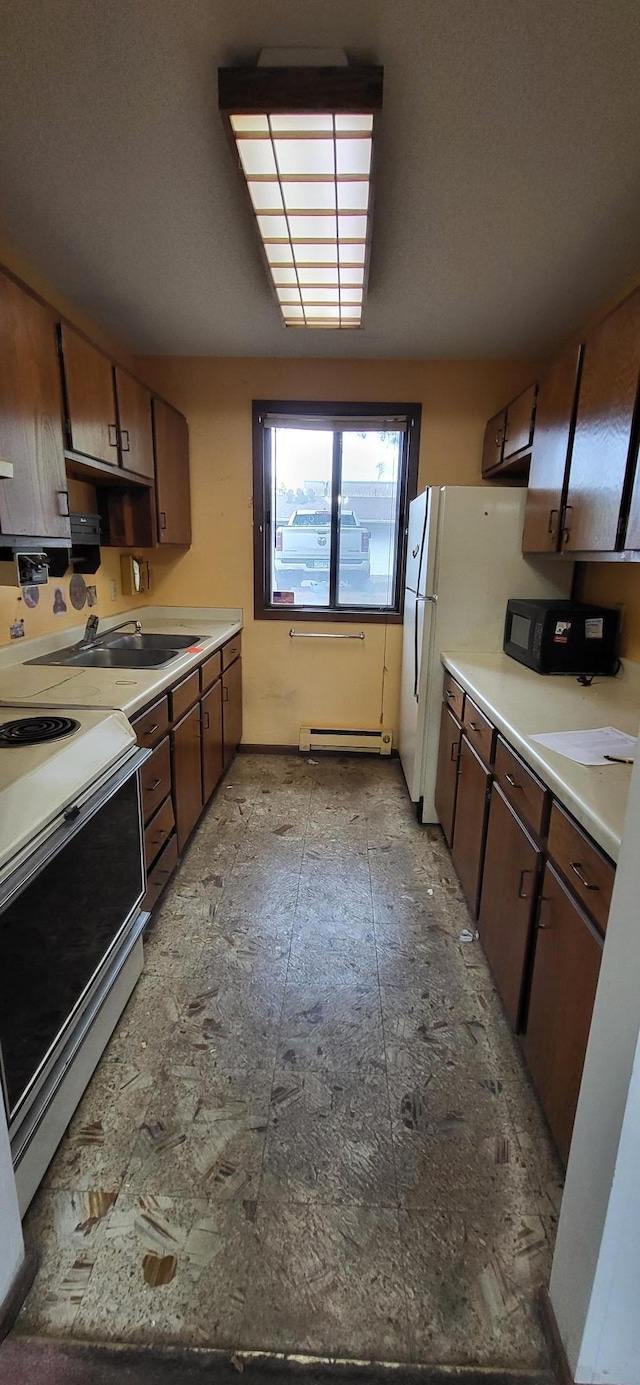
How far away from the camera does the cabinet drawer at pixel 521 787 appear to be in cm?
147

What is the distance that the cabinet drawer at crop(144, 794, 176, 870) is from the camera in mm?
2049

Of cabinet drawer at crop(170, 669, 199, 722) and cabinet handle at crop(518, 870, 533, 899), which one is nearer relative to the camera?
cabinet handle at crop(518, 870, 533, 899)

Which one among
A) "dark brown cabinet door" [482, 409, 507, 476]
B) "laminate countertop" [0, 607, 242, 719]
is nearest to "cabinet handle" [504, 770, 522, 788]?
"laminate countertop" [0, 607, 242, 719]

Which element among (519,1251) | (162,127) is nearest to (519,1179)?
(519,1251)

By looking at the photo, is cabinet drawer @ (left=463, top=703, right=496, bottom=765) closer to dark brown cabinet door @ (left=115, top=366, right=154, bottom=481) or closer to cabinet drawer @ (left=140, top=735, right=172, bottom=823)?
cabinet drawer @ (left=140, top=735, right=172, bottom=823)

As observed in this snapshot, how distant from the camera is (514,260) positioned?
225 centimetres

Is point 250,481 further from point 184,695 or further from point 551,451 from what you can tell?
point 551,451

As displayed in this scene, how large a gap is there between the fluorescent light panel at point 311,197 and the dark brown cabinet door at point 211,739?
1906 millimetres

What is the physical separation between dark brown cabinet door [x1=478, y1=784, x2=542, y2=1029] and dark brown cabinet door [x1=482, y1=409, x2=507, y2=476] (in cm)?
216

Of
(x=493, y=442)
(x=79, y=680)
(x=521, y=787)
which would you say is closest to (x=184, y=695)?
(x=79, y=680)

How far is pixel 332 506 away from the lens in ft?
12.3

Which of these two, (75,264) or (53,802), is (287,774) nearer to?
(53,802)

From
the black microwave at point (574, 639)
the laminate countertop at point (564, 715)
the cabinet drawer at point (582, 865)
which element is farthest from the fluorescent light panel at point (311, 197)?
the cabinet drawer at point (582, 865)

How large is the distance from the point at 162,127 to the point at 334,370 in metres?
2.05
